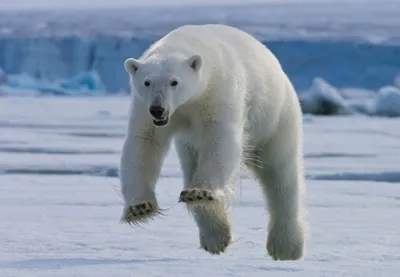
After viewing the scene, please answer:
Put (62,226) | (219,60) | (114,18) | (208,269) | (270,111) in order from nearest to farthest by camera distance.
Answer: (208,269) < (219,60) < (270,111) < (62,226) < (114,18)

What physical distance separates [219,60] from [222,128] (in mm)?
302

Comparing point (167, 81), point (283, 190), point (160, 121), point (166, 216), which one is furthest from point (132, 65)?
point (166, 216)

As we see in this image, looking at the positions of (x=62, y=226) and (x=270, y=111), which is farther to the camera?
(x=62, y=226)

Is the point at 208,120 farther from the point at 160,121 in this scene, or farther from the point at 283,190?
the point at 283,190

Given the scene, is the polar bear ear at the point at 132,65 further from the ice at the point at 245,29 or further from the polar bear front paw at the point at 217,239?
the ice at the point at 245,29

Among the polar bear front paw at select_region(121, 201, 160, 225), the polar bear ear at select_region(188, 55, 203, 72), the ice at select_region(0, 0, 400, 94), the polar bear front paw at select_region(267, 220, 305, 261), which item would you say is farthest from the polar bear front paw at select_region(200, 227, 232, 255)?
the ice at select_region(0, 0, 400, 94)

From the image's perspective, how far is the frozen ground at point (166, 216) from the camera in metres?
2.71

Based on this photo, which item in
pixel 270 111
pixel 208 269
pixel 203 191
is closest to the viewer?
pixel 208 269

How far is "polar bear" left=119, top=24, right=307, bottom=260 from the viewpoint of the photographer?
3.24 meters

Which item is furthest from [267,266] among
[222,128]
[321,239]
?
[321,239]

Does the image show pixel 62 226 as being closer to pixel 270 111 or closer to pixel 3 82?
pixel 270 111

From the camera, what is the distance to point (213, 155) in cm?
333

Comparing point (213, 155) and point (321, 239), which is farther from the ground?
point (213, 155)

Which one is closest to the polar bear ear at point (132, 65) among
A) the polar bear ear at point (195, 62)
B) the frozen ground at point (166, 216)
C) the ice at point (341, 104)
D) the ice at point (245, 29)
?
the polar bear ear at point (195, 62)
